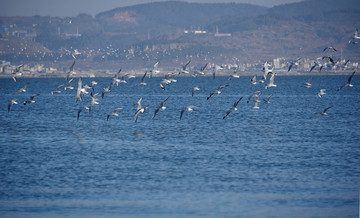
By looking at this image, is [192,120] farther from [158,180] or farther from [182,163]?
[158,180]

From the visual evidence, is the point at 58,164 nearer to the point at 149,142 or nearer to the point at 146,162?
the point at 146,162

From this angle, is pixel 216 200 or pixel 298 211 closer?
pixel 298 211

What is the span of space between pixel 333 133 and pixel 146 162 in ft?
55.2

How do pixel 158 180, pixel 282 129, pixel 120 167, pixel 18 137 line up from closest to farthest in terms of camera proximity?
1. pixel 158 180
2. pixel 120 167
3. pixel 18 137
4. pixel 282 129

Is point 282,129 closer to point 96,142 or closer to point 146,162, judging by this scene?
point 96,142

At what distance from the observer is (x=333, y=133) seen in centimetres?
4194

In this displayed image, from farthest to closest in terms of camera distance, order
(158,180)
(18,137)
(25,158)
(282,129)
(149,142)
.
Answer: (282,129) → (18,137) → (149,142) → (25,158) → (158,180)

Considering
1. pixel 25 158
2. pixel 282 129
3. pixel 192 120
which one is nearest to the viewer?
pixel 25 158

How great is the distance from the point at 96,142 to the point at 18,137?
6.29 meters

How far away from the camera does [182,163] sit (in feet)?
97.2

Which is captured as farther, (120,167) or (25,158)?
(25,158)

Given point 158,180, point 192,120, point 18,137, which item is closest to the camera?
point 158,180

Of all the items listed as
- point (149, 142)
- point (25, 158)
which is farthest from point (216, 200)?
point (149, 142)

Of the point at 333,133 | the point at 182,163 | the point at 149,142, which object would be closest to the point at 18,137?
the point at 149,142
